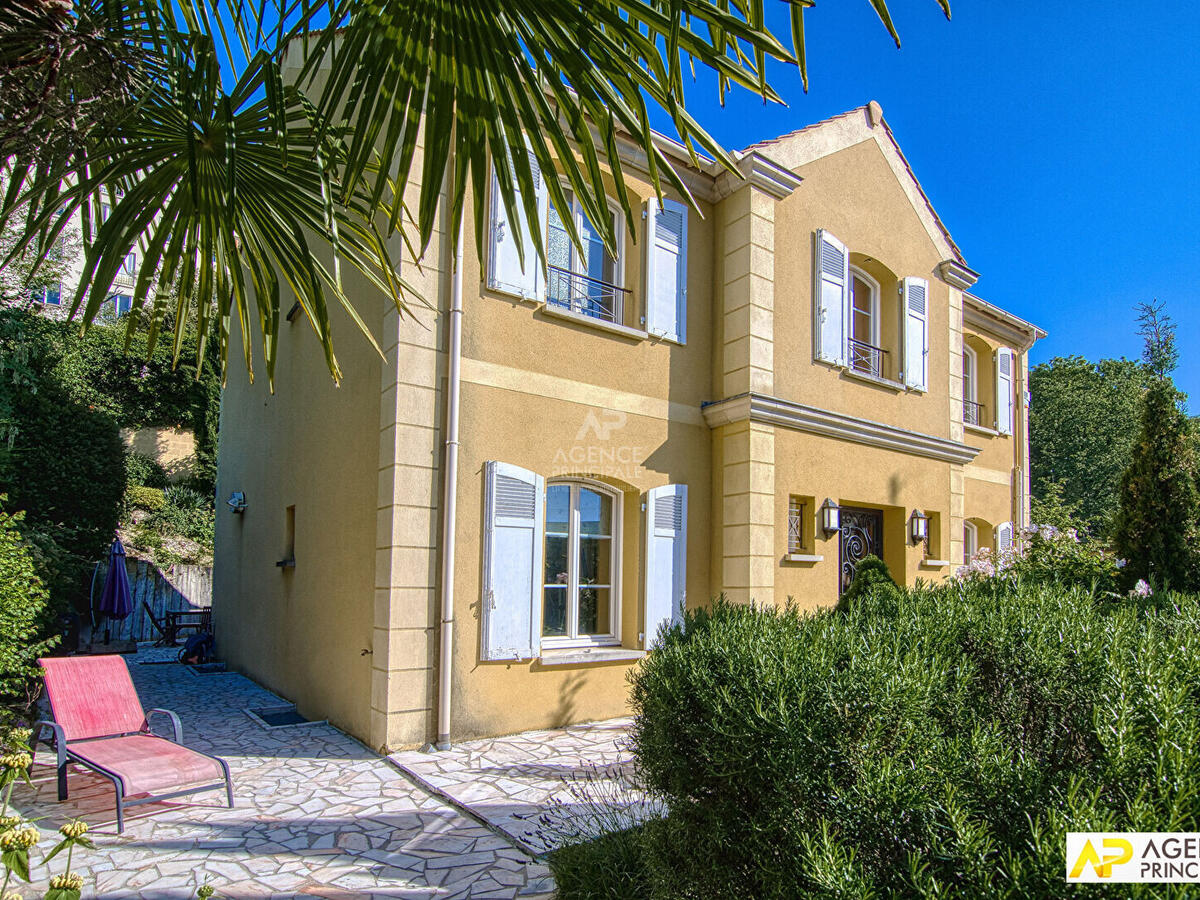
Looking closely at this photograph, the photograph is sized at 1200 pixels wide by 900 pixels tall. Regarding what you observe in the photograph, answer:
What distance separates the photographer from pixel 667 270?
29.6ft

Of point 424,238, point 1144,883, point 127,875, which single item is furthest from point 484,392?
point 1144,883

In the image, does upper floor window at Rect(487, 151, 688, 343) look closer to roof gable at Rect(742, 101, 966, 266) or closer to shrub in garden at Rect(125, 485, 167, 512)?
roof gable at Rect(742, 101, 966, 266)

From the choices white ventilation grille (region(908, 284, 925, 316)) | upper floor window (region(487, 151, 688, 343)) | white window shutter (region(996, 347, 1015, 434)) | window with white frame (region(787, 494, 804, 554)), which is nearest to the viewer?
upper floor window (region(487, 151, 688, 343))

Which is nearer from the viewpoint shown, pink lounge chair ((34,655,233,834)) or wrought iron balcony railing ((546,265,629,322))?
pink lounge chair ((34,655,233,834))

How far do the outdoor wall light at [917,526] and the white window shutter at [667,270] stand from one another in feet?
13.7

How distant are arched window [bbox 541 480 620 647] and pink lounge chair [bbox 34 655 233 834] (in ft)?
11.1

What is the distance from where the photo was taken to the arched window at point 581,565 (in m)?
8.10

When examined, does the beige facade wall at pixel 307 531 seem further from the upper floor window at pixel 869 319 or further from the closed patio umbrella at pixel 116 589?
the upper floor window at pixel 869 319

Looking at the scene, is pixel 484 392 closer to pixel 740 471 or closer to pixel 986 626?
pixel 740 471

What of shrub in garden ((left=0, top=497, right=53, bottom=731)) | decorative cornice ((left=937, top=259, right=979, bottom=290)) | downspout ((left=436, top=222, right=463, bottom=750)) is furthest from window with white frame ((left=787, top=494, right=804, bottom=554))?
shrub in garden ((left=0, top=497, right=53, bottom=731))

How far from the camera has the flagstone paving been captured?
191 inches

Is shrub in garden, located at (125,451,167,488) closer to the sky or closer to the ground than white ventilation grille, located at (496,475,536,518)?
closer to the sky

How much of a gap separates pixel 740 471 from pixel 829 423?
58.8 inches

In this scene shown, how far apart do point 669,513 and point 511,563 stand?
2053 millimetres
